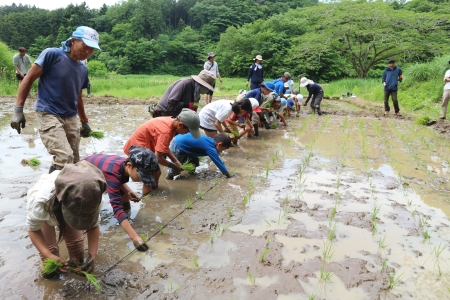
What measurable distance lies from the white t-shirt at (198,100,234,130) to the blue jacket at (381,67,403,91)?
6.30 metres

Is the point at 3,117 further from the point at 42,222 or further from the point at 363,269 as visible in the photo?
the point at 363,269

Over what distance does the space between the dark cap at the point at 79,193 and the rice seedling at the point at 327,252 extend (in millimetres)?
1625

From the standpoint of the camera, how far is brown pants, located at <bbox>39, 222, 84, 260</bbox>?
218cm

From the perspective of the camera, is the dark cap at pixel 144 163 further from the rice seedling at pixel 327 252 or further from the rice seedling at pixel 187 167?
the rice seedling at pixel 327 252

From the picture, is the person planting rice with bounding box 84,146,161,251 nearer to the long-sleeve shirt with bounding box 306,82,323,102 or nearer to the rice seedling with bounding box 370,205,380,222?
the rice seedling with bounding box 370,205,380,222

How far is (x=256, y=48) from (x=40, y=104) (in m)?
28.5

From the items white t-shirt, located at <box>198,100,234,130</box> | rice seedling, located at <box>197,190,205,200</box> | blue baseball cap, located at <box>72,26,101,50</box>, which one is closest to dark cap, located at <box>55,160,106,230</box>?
blue baseball cap, located at <box>72,26,101,50</box>

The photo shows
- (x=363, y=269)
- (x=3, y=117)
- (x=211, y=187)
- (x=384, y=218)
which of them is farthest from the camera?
(x=3, y=117)

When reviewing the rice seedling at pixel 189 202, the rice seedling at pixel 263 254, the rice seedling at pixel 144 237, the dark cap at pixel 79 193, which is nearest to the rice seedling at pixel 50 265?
the dark cap at pixel 79 193

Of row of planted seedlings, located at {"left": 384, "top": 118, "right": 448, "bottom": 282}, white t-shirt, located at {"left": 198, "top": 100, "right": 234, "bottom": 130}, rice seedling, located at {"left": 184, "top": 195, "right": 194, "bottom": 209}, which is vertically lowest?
row of planted seedlings, located at {"left": 384, "top": 118, "right": 448, "bottom": 282}

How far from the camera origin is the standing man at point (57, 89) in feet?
9.13

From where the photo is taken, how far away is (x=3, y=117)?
766cm

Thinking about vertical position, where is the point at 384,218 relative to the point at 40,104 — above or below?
below

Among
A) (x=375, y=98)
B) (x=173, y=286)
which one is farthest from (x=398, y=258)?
(x=375, y=98)
